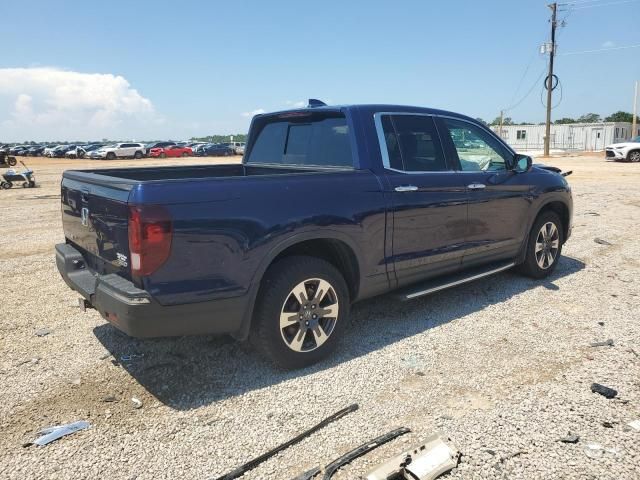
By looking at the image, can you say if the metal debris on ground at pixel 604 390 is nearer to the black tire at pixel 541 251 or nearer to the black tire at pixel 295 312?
the black tire at pixel 295 312

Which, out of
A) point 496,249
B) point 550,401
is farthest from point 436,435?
point 496,249

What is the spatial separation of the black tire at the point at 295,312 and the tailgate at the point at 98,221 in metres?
0.93

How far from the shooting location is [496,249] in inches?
206

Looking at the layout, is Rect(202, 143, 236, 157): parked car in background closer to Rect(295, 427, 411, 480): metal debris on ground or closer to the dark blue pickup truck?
the dark blue pickup truck

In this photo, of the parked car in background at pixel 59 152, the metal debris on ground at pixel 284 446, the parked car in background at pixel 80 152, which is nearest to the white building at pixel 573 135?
the parked car in background at pixel 80 152

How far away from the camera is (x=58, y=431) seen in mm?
2990

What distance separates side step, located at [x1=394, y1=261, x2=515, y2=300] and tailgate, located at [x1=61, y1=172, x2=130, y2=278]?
89.4 inches

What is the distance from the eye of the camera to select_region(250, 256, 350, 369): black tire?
3.46 metres

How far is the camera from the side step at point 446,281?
4.32 meters

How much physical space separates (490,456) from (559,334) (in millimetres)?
2008

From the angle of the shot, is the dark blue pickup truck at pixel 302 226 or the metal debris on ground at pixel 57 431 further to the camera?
the dark blue pickup truck at pixel 302 226

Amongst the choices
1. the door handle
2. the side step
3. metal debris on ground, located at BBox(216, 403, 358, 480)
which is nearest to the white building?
the side step

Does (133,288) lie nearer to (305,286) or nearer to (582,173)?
(305,286)

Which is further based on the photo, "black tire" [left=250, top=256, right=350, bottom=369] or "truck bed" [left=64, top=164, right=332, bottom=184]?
"truck bed" [left=64, top=164, right=332, bottom=184]
